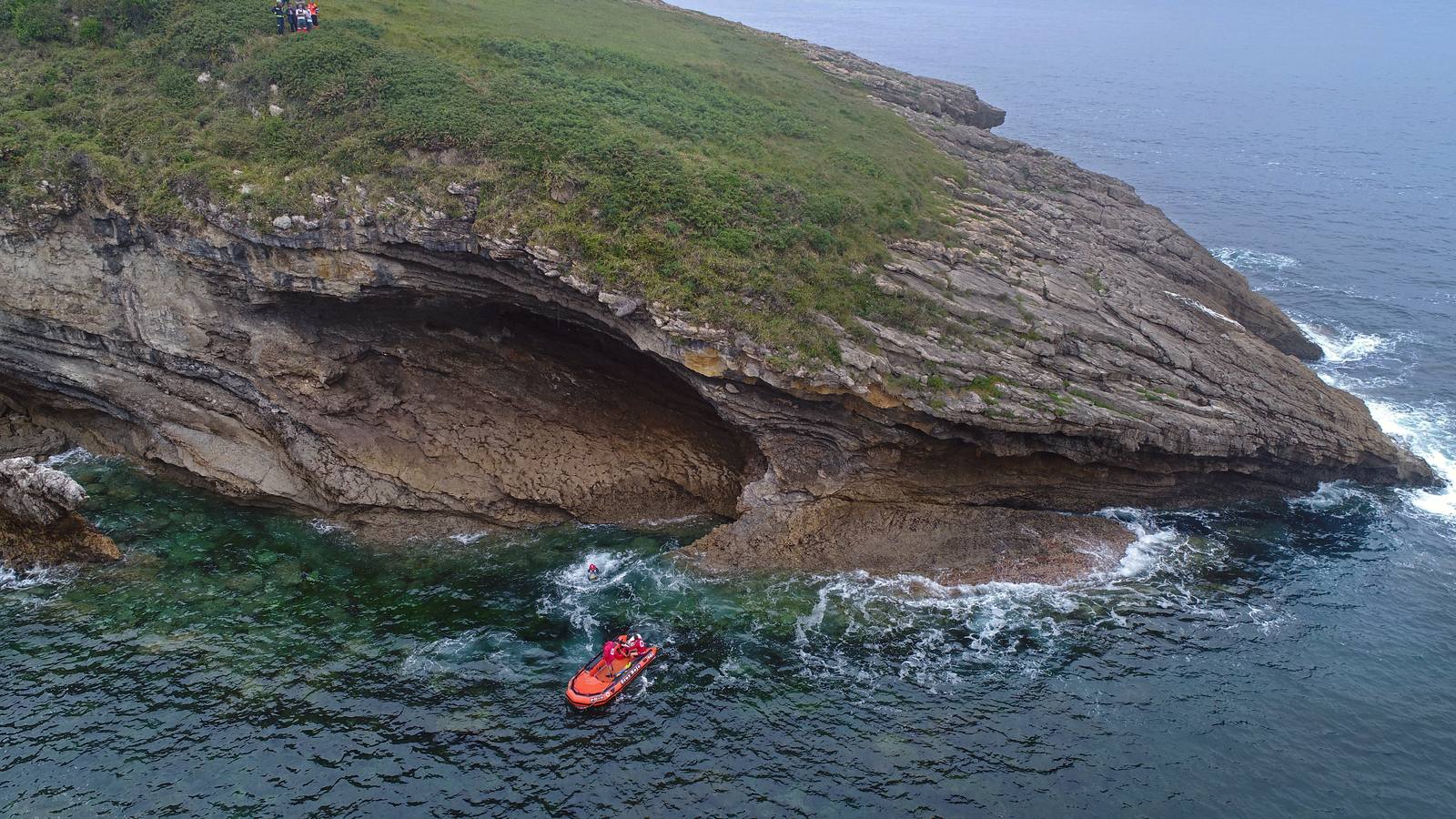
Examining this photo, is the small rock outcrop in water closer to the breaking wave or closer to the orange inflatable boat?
the orange inflatable boat

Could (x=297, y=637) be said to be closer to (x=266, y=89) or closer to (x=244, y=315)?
(x=244, y=315)

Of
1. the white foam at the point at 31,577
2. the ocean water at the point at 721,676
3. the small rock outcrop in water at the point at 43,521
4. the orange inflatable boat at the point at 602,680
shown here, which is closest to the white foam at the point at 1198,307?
the ocean water at the point at 721,676

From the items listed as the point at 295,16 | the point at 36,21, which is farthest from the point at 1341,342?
the point at 36,21

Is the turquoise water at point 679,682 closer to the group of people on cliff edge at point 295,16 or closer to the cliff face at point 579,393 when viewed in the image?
the cliff face at point 579,393

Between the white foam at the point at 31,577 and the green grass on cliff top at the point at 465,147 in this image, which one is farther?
the green grass on cliff top at the point at 465,147

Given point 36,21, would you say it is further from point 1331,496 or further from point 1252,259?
point 1252,259

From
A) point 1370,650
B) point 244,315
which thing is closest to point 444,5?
point 244,315

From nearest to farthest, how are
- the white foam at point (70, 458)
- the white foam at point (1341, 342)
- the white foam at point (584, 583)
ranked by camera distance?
the white foam at point (584, 583)
the white foam at point (70, 458)
the white foam at point (1341, 342)
